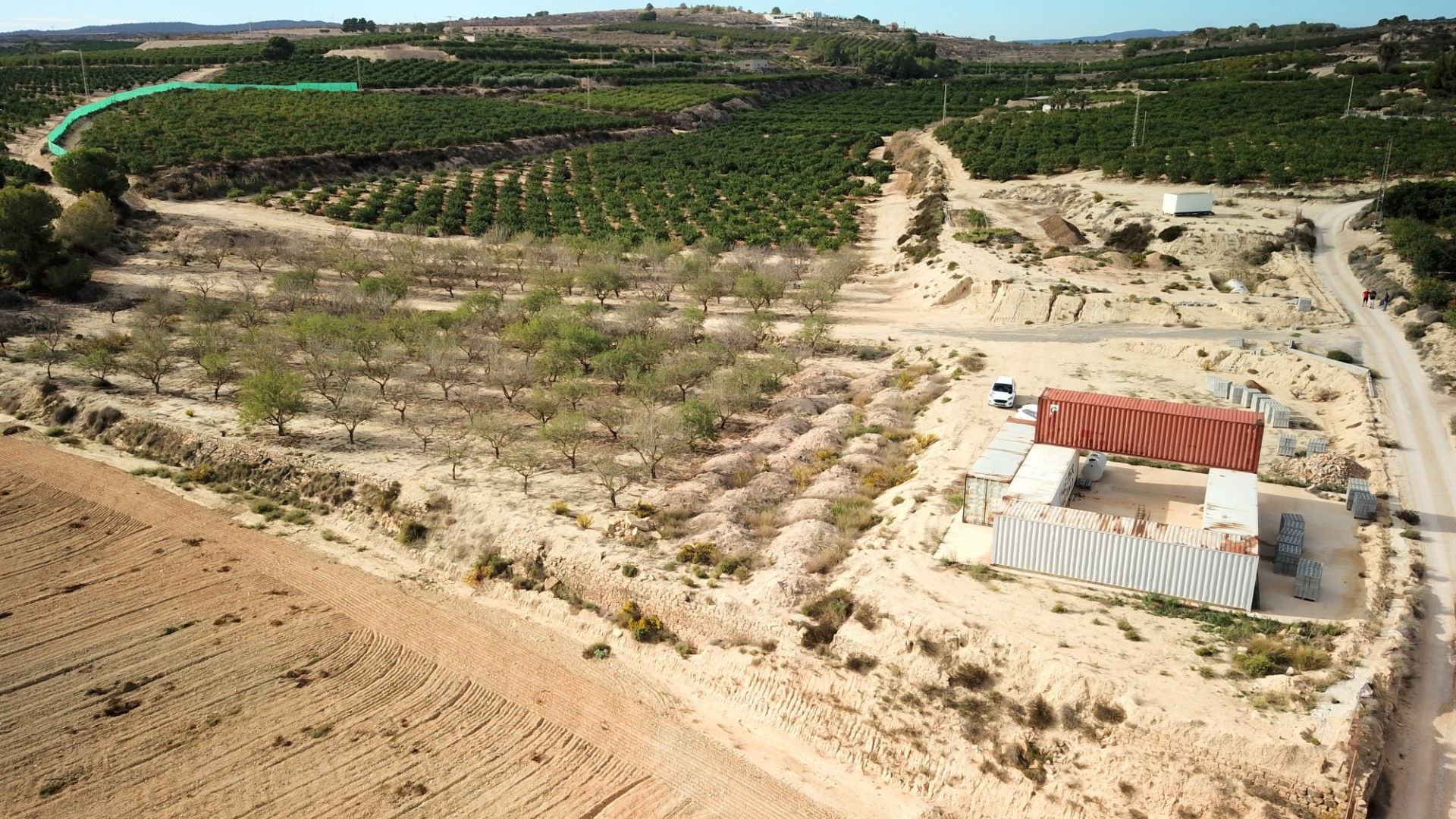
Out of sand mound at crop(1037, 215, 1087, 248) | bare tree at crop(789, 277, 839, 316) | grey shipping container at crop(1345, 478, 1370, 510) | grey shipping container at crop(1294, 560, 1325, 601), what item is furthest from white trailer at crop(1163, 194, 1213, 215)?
grey shipping container at crop(1294, 560, 1325, 601)

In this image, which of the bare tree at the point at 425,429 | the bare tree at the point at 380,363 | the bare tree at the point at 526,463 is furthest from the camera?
the bare tree at the point at 380,363

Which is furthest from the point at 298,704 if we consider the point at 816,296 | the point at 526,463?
the point at 816,296

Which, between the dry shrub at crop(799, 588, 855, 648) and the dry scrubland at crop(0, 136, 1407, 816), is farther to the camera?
the dry shrub at crop(799, 588, 855, 648)

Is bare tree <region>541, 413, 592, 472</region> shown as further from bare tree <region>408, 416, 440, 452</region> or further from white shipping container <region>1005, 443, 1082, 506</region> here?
white shipping container <region>1005, 443, 1082, 506</region>

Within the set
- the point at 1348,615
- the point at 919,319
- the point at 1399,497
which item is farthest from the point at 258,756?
the point at 919,319

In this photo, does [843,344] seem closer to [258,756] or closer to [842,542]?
[842,542]

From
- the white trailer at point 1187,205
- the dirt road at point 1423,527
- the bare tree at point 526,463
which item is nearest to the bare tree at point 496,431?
the bare tree at point 526,463

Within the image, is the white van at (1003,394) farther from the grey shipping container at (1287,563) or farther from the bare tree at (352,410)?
the bare tree at (352,410)
